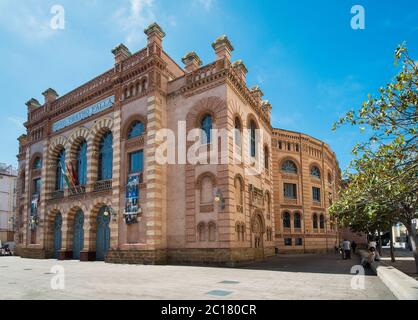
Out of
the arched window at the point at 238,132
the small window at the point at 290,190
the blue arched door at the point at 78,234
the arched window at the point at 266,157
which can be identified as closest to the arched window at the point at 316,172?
the small window at the point at 290,190

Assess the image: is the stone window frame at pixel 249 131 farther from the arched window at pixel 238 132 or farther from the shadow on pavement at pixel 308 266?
the shadow on pavement at pixel 308 266

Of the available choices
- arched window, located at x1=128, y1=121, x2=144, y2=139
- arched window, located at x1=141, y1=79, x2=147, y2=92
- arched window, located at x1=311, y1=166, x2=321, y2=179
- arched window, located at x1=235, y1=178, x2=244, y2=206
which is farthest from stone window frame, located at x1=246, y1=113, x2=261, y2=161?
arched window, located at x1=311, y1=166, x2=321, y2=179

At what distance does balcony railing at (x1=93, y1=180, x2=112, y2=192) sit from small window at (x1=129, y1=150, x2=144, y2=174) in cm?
245

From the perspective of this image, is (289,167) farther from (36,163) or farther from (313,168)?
(36,163)

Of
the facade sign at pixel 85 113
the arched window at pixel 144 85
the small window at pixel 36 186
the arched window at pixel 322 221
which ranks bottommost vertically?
the arched window at pixel 322 221

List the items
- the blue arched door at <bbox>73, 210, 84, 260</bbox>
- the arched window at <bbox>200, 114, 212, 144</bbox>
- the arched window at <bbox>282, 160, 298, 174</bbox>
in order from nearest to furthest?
the arched window at <bbox>200, 114, 212, 144</bbox> → the blue arched door at <bbox>73, 210, 84, 260</bbox> → the arched window at <bbox>282, 160, 298, 174</bbox>

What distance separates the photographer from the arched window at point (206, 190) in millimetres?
22781

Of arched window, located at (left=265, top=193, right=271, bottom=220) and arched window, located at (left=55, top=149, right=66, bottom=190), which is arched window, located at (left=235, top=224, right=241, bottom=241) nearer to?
arched window, located at (left=265, top=193, right=271, bottom=220)

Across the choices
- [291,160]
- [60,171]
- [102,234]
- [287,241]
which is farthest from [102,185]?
[291,160]

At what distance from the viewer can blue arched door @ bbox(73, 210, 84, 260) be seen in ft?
96.6

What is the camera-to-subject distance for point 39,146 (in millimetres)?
35469

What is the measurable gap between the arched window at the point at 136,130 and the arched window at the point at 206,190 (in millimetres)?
6591

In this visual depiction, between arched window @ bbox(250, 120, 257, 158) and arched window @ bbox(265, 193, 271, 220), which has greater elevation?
arched window @ bbox(250, 120, 257, 158)
